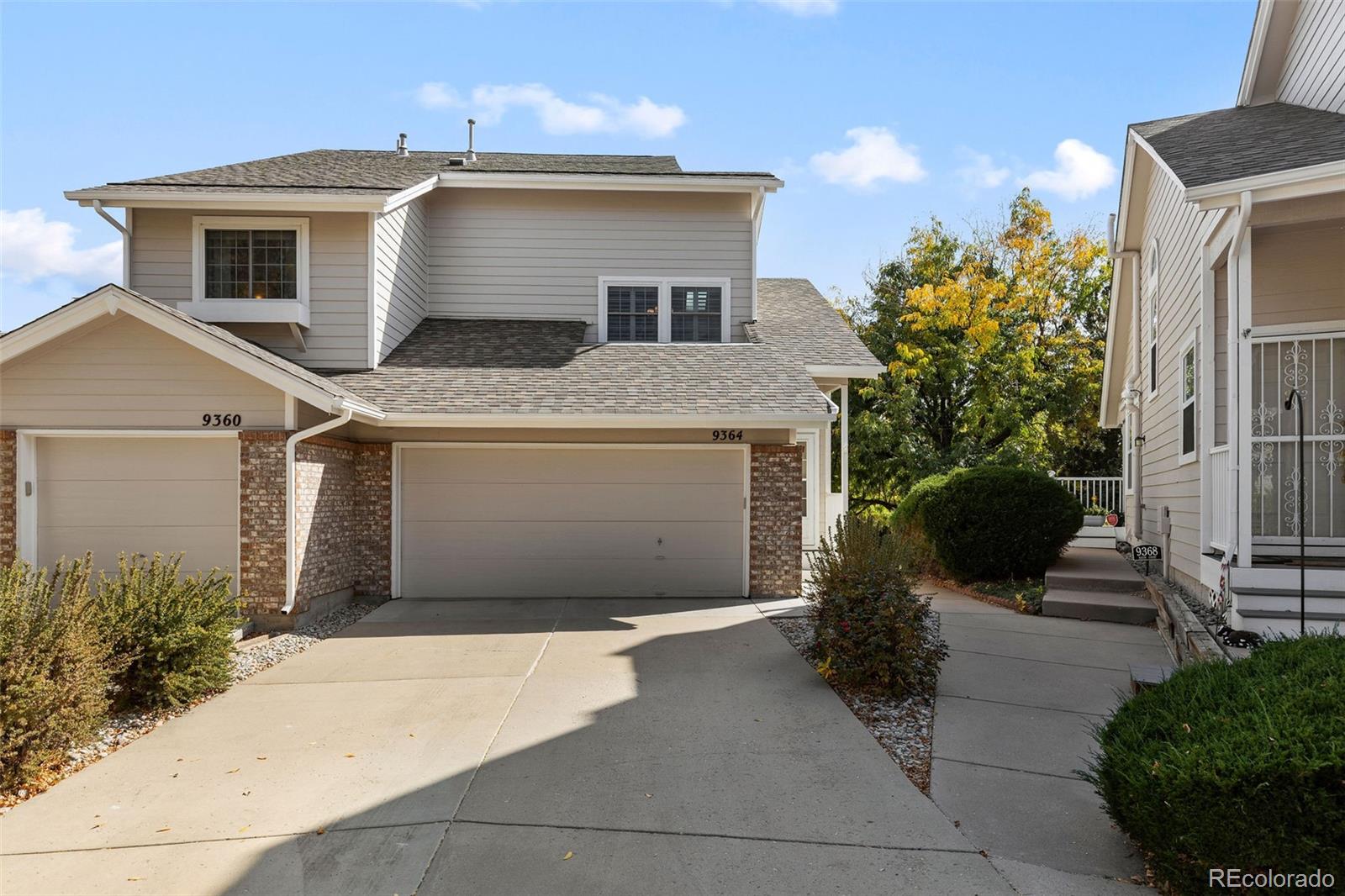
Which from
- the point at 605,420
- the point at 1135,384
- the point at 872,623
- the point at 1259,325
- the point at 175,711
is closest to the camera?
the point at 175,711

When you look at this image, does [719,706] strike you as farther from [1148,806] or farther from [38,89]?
[38,89]

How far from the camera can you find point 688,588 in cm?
1152

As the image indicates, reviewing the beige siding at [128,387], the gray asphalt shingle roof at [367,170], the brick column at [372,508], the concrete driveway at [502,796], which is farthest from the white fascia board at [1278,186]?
the brick column at [372,508]

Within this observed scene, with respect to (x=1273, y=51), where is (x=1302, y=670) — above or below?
below

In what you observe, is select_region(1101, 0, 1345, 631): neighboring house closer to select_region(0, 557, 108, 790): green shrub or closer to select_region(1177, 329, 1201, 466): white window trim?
select_region(1177, 329, 1201, 466): white window trim

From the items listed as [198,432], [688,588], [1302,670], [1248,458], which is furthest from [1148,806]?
[198,432]

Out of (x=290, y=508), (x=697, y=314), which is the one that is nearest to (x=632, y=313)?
(x=697, y=314)

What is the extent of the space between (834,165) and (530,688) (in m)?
18.5

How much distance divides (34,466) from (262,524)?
2.70m

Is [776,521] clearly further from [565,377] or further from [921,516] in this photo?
[565,377]

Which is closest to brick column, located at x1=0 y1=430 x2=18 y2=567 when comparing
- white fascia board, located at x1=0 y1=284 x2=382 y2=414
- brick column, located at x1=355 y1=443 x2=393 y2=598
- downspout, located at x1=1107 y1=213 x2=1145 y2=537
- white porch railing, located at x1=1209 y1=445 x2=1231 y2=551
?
white fascia board, located at x1=0 y1=284 x2=382 y2=414

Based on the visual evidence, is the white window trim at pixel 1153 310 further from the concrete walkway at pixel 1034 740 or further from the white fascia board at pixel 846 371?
the concrete walkway at pixel 1034 740

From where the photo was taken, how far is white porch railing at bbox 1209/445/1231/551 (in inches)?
272

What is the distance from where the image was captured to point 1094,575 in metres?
10.9
